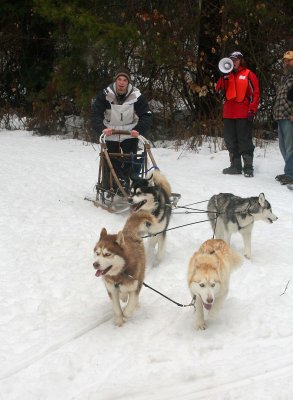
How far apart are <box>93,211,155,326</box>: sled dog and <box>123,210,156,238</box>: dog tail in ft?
0.96

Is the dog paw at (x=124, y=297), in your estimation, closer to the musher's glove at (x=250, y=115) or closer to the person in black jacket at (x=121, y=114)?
the person in black jacket at (x=121, y=114)

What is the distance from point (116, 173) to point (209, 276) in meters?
3.24

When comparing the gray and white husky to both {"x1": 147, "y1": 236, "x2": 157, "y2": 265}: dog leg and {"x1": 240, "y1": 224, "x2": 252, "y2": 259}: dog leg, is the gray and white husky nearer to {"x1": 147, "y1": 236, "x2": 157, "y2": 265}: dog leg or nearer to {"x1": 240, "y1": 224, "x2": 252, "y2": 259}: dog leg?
{"x1": 240, "y1": 224, "x2": 252, "y2": 259}: dog leg

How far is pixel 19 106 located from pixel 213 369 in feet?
40.0

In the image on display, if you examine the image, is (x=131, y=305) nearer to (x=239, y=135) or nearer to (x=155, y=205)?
(x=155, y=205)

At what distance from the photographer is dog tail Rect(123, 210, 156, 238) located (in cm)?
395

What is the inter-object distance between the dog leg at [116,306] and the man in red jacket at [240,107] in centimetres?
455

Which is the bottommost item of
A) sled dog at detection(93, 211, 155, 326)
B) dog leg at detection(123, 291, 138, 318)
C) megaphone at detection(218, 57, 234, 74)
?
dog leg at detection(123, 291, 138, 318)

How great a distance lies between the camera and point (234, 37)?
32.1 feet

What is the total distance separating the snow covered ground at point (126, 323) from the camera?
2.79m

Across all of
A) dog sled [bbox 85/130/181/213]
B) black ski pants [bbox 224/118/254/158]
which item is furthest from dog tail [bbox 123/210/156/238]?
black ski pants [bbox 224/118/254/158]

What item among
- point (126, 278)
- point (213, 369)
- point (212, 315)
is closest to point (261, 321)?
point (212, 315)

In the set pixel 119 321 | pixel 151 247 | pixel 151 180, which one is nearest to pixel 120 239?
pixel 119 321

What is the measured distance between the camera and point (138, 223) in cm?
412
